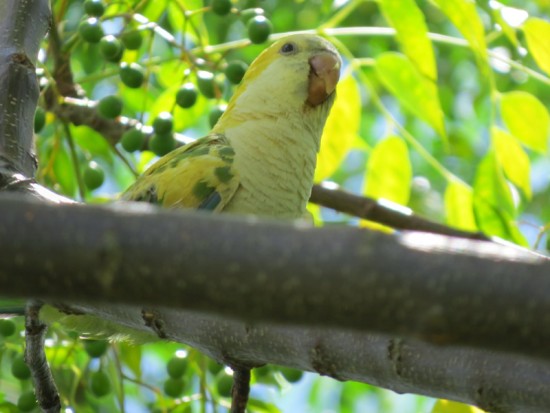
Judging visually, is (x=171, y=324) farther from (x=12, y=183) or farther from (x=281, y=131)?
(x=281, y=131)

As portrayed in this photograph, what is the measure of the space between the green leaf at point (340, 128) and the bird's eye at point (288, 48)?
0.18 metres

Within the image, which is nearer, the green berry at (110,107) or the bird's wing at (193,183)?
the bird's wing at (193,183)

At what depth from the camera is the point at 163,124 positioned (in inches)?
111

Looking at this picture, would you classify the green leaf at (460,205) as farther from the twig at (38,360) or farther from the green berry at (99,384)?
the twig at (38,360)

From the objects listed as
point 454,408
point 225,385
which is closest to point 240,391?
point 454,408

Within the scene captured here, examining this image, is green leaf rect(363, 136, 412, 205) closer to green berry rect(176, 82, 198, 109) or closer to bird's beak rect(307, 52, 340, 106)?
bird's beak rect(307, 52, 340, 106)

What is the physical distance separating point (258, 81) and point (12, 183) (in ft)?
4.02

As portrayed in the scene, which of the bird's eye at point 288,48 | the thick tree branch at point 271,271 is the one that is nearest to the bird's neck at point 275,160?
the bird's eye at point 288,48

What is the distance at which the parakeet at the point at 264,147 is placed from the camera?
252cm

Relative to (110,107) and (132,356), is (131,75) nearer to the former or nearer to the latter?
(110,107)

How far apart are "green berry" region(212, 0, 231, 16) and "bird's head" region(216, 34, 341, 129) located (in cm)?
24

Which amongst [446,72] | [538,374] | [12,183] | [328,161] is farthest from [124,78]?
[446,72]

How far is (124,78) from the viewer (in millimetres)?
2879

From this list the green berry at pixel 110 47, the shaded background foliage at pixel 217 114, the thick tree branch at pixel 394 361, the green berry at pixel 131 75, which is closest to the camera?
the thick tree branch at pixel 394 361
